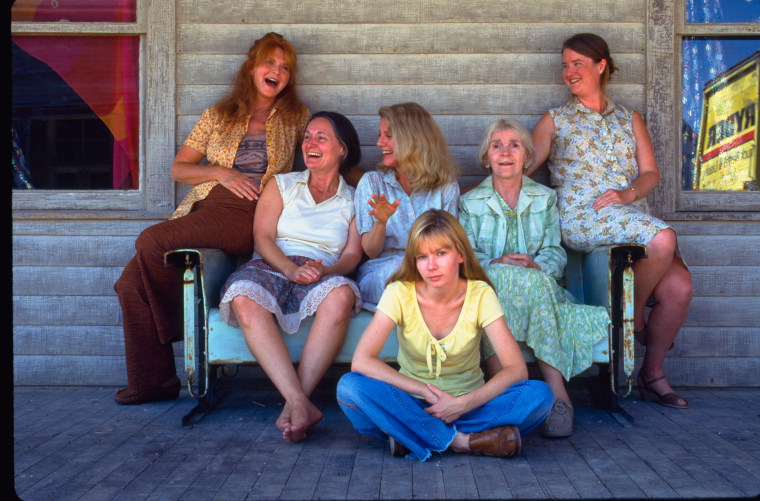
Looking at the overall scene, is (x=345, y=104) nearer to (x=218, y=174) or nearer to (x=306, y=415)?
(x=218, y=174)

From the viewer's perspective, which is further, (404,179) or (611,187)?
(611,187)

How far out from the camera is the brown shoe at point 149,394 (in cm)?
350

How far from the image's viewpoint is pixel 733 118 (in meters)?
4.06

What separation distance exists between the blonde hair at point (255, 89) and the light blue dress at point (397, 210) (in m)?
A: 0.63

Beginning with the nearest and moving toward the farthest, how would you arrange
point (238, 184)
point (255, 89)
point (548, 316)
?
point (548, 316) < point (238, 184) < point (255, 89)

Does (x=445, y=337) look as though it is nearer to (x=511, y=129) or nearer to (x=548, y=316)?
(x=548, y=316)

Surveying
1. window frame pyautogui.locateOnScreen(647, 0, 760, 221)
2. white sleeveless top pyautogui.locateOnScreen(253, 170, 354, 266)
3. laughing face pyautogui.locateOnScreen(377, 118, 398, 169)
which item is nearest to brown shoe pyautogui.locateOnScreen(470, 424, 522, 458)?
white sleeveless top pyautogui.locateOnScreen(253, 170, 354, 266)

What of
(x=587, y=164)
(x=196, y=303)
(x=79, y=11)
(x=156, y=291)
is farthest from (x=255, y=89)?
(x=587, y=164)

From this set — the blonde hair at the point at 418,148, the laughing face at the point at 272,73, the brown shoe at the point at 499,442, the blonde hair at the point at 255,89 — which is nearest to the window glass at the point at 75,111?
the blonde hair at the point at 255,89

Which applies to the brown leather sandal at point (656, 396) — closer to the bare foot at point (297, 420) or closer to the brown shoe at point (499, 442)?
the brown shoe at point (499, 442)

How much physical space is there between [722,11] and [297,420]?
3.16 meters

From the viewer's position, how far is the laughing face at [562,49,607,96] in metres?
3.78

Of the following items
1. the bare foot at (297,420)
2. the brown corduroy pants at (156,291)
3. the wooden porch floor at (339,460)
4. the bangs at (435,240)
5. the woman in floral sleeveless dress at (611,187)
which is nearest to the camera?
the wooden porch floor at (339,460)

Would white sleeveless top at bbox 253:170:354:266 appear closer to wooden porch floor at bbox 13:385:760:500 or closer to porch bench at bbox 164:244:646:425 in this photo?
porch bench at bbox 164:244:646:425
